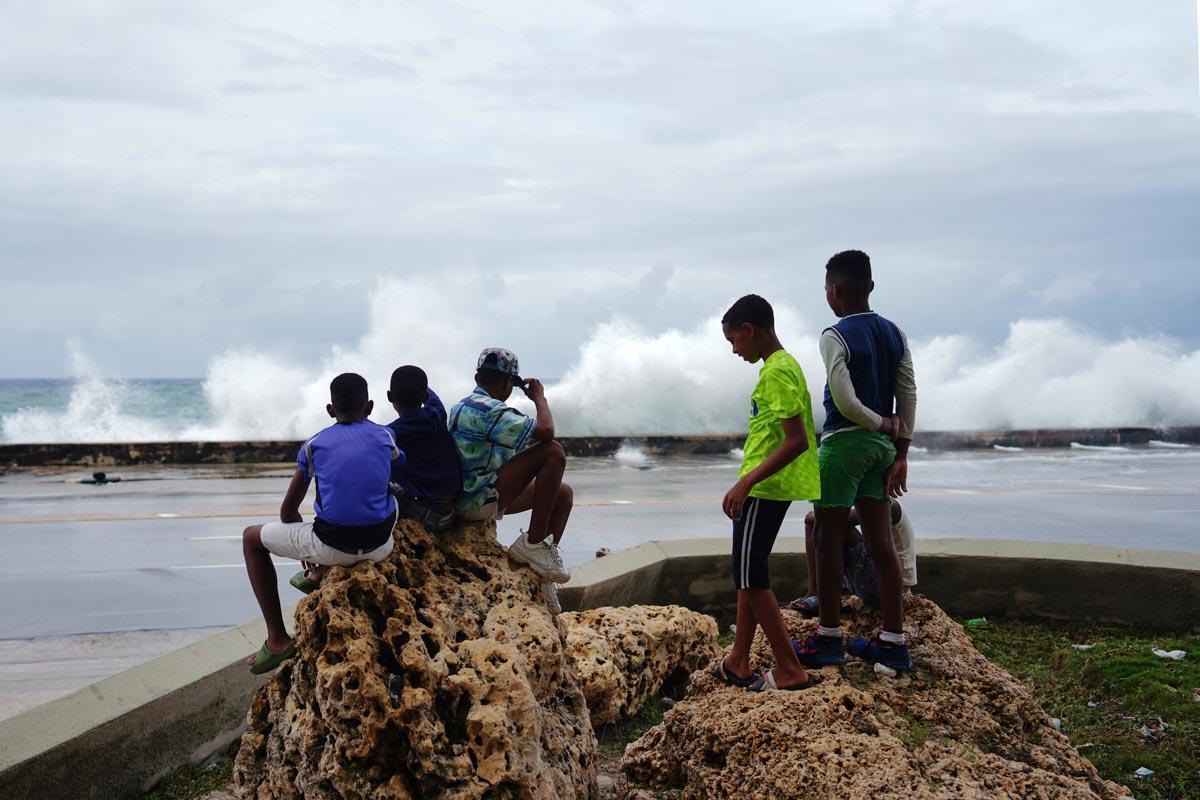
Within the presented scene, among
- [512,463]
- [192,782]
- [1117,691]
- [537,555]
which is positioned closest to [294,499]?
[512,463]

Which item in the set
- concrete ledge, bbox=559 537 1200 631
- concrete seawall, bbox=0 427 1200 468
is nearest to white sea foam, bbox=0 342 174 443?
concrete seawall, bbox=0 427 1200 468

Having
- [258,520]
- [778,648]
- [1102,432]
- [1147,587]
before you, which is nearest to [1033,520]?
[1147,587]

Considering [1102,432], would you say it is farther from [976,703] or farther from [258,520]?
[976,703]

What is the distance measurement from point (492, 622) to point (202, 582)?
21.1 ft

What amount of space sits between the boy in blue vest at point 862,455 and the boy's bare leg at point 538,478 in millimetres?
1089

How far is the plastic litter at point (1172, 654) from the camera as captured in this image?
19.1 ft

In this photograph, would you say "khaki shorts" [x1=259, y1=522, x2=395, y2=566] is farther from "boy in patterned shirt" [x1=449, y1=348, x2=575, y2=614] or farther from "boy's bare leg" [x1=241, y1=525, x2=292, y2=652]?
"boy in patterned shirt" [x1=449, y1=348, x2=575, y2=614]

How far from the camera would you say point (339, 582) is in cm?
377

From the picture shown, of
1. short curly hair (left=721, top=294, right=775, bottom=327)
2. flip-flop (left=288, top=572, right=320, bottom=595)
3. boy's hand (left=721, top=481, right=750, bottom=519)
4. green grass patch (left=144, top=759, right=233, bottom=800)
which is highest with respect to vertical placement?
short curly hair (left=721, top=294, right=775, bottom=327)

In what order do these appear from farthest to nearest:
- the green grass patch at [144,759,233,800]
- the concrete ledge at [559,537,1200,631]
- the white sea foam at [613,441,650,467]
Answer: the white sea foam at [613,441,650,467] < the concrete ledge at [559,537,1200,631] < the green grass patch at [144,759,233,800]

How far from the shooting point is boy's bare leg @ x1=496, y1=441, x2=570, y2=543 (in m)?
4.48

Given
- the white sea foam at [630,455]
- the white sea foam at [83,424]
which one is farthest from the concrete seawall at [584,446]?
the white sea foam at [83,424]

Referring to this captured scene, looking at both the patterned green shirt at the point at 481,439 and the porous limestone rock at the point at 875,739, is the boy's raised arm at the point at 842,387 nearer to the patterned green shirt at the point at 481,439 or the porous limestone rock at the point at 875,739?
the porous limestone rock at the point at 875,739

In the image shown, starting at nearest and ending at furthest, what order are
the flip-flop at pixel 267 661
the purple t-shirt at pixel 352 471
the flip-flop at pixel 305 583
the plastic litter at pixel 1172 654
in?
the purple t-shirt at pixel 352 471, the flip-flop at pixel 305 583, the flip-flop at pixel 267 661, the plastic litter at pixel 1172 654
